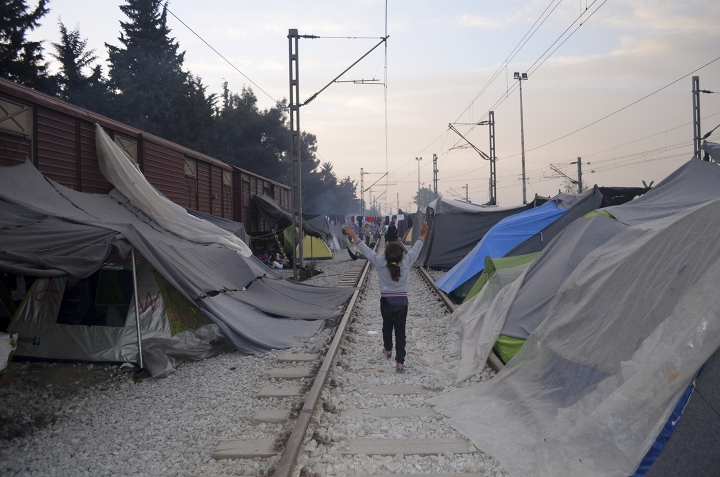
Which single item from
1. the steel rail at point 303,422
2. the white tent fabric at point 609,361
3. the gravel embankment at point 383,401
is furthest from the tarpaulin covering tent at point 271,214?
the white tent fabric at point 609,361

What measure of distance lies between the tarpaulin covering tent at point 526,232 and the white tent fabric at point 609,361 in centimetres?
679

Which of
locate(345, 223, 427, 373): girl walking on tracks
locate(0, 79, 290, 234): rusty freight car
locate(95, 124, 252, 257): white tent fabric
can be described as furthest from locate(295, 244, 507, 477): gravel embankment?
locate(0, 79, 290, 234): rusty freight car

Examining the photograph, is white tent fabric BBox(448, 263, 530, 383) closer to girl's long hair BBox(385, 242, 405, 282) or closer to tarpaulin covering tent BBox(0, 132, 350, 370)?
girl's long hair BBox(385, 242, 405, 282)

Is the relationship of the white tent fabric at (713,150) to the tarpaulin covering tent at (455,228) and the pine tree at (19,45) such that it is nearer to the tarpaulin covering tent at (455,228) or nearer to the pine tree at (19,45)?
the tarpaulin covering tent at (455,228)

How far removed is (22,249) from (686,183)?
846cm

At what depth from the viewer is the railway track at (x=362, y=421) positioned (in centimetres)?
430

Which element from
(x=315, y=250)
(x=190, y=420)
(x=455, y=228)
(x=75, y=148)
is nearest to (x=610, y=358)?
(x=190, y=420)

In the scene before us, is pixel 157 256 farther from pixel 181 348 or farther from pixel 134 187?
pixel 134 187

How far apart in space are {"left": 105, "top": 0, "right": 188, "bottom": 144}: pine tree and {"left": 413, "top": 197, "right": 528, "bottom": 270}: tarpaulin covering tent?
2023 cm

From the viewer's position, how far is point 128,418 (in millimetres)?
5590

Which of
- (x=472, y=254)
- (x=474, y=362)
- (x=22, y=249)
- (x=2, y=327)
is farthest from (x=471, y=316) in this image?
(x=2, y=327)

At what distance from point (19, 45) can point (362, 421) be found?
88.3 ft

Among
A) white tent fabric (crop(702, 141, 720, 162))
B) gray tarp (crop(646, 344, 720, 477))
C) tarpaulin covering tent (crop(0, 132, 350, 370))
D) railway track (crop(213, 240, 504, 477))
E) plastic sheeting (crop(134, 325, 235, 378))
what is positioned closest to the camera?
gray tarp (crop(646, 344, 720, 477))

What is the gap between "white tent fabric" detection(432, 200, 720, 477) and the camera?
361 cm
